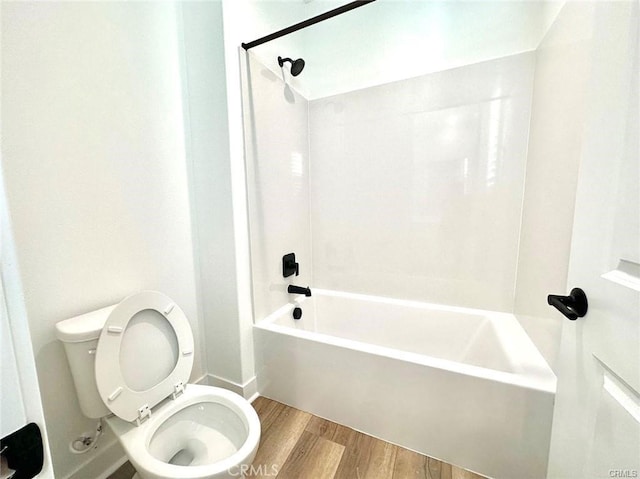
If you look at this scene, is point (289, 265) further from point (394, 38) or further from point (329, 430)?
point (394, 38)

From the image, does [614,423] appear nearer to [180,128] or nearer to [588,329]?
[588,329]

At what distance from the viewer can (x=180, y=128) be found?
133 centimetres

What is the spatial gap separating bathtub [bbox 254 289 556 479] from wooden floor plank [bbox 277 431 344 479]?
0.47 feet

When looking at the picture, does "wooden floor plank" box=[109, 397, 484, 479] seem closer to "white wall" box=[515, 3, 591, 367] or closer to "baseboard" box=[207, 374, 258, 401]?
"baseboard" box=[207, 374, 258, 401]

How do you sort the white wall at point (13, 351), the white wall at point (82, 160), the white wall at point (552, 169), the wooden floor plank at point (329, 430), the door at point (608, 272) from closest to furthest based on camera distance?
the white wall at point (13, 351) < the door at point (608, 272) < the white wall at point (82, 160) < the white wall at point (552, 169) < the wooden floor plank at point (329, 430)

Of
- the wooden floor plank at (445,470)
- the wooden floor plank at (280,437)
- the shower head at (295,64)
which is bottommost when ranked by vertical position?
the wooden floor plank at (280,437)

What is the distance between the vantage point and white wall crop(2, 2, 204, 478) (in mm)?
824

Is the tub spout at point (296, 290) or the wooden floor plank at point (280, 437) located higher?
the tub spout at point (296, 290)

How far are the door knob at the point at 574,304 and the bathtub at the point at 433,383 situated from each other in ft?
1.77

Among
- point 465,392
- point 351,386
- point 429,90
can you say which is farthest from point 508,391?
point 429,90

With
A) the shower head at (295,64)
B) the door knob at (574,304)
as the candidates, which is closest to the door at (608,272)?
the door knob at (574,304)

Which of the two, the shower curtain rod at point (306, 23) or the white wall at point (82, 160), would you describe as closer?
the white wall at point (82, 160)

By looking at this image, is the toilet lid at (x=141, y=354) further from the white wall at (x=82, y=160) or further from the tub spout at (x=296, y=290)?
the tub spout at (x=296, y=290)

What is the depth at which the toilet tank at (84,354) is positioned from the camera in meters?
0.85
